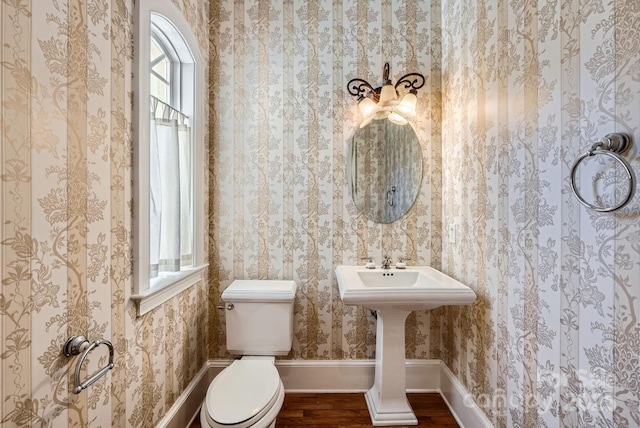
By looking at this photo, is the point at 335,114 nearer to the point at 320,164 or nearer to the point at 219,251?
the point at 320,164

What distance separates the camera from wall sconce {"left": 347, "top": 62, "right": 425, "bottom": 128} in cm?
189

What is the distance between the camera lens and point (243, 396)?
1308 millimetres

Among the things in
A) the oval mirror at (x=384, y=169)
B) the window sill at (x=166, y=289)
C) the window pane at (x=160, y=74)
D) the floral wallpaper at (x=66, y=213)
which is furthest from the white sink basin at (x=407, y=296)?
the window pane at (x=160, y=74)

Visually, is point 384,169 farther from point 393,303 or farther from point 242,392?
point 242,392

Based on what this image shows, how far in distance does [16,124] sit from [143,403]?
118 cm

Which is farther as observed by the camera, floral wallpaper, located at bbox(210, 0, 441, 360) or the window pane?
floral wallpaper, located at bbox(210, 0, 441, 360)

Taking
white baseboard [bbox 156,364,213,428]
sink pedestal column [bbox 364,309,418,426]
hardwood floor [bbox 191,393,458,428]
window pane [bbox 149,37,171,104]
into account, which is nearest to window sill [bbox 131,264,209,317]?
white baseboard [bbox 156,364,213,428]

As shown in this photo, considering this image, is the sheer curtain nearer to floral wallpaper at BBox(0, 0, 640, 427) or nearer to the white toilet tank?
floral wallpaper at BBox(0, 0, 640, 427)

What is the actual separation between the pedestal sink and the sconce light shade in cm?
104

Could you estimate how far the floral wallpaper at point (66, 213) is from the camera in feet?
2.36

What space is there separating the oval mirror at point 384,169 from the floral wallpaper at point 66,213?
134cm

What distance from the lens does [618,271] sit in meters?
0.78

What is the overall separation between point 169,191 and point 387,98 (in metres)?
1.42

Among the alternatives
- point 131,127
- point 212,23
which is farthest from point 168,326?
point 212,23
